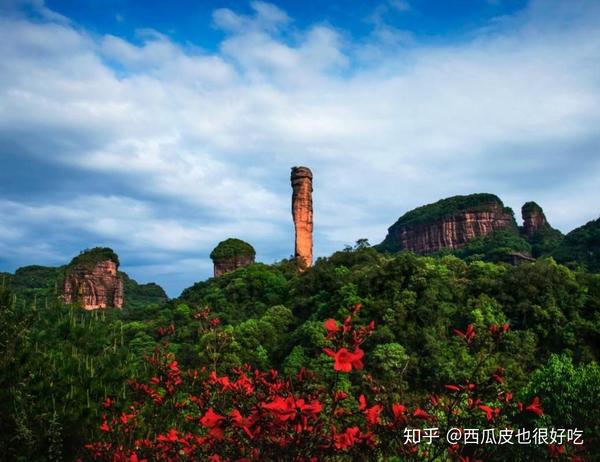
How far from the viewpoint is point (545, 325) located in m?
29.0

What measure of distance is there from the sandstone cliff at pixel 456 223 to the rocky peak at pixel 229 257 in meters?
67.2

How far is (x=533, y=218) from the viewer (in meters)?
121

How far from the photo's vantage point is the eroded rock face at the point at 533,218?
394 ft

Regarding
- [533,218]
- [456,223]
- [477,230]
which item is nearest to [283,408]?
[477,230]

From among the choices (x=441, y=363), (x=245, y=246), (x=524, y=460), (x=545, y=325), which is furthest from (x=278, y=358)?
(x=245, y=246)

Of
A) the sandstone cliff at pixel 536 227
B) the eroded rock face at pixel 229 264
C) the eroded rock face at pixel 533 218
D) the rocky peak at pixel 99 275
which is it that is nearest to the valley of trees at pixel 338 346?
the eroded rock face at pixel 229 264

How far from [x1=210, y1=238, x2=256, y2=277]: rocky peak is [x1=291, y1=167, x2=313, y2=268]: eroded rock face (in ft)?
36.6

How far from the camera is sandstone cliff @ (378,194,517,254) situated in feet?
397

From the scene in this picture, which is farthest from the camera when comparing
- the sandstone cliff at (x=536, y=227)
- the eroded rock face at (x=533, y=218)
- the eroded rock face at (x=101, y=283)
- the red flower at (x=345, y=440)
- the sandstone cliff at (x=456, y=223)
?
the sandstone cliff at (x=456, y=223)

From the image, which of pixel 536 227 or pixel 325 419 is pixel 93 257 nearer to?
pixel 325 419

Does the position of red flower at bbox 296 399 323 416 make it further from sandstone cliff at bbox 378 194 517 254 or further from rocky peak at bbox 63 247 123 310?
sandstone cliff at bbox 378 194 517 254

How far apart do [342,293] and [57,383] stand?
1096 inches

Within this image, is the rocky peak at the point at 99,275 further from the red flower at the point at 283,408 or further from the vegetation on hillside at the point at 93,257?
the red flower at the point at 283,408

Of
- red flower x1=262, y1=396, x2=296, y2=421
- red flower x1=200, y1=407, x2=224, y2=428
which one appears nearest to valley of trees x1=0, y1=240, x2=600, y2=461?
red flower x1=200, y1=407, x2=224, y2=428
